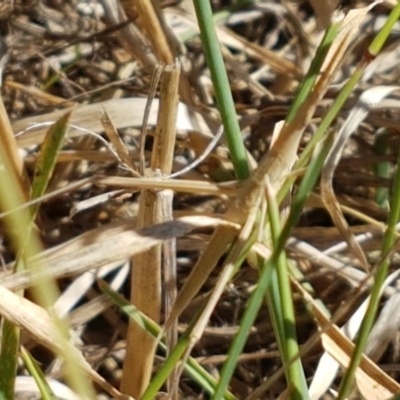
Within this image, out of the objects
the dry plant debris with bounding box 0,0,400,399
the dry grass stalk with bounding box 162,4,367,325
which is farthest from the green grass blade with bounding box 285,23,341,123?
the dry plant debris with bounding box 0,0,400,399

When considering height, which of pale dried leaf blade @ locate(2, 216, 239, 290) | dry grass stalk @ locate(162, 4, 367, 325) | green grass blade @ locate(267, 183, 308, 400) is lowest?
green grass blade @ locate(267, 183, 308, 400)

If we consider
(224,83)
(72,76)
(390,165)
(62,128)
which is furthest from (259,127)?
(62,128)

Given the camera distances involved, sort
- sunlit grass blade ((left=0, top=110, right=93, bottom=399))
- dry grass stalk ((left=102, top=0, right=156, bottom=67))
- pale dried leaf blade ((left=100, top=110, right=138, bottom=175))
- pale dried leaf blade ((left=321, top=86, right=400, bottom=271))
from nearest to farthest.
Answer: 1. sunlit grass blade ((left=0, top=110, right=93, bottom=399))
2. pale dried leaf blade ((left=100, top=110, right=138, bottom=175))
3. pale dried leaf blade ((left=321, top=86, right=400, bottom=271))
4. dry grass stalk ((left=102, top=0, right=156, bottom=67))

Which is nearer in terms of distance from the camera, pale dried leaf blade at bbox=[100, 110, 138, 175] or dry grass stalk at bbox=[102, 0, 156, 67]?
pale dried leaf blade at bbox=[100, 110, 138, 175]

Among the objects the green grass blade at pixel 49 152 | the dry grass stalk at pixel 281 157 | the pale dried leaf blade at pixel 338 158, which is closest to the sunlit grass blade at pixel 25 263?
the green grass blade at pixel 49 152

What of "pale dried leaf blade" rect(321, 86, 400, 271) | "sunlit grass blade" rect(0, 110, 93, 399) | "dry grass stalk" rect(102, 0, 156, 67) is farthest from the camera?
"dry grass stalk" rect(102, 0, 156, 67)

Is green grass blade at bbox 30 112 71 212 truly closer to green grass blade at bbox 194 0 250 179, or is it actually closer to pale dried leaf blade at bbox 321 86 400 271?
green grass blade at bbox 194 0 250 179

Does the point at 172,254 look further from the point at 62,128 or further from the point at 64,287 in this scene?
the point at 64,287

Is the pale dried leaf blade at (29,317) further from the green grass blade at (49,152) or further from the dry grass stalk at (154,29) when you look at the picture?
the dry grass stalk at (154,29)
